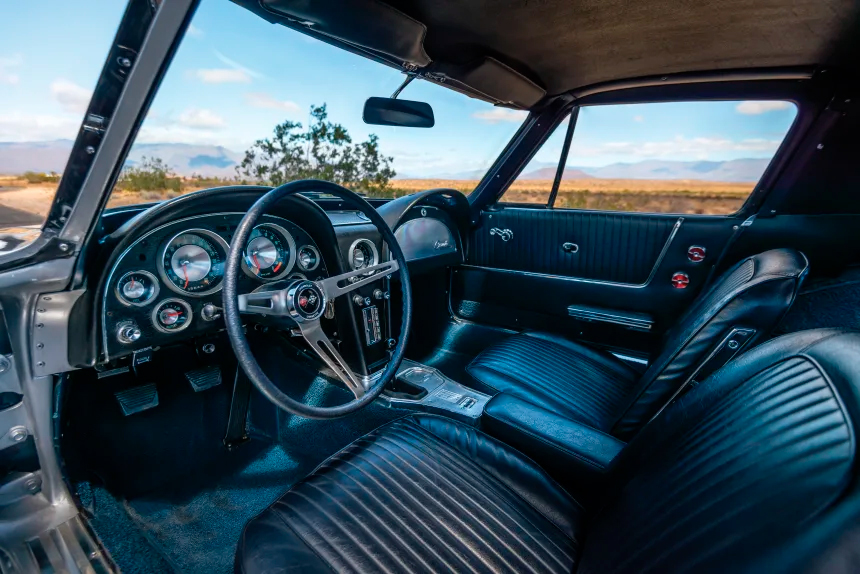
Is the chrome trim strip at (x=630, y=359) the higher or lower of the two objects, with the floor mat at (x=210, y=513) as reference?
higher

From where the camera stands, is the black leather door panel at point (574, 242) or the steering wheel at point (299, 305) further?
the black leather door panel at point (574, 242)

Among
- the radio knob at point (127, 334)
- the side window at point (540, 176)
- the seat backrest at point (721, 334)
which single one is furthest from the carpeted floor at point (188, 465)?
the side window at point (540, 176)

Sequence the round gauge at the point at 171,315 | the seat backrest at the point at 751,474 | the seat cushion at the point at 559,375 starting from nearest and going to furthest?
the seat backrest at the point at 751,474, the round gauge at the point at 171,315, the seat cushion at the point at 559,375

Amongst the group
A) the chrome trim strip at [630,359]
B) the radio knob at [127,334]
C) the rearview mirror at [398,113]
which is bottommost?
the chrome trim strip at [630,359]

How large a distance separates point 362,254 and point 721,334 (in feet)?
4.54

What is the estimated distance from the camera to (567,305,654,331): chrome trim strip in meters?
2.43

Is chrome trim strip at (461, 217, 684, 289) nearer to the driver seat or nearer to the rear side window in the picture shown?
the rear side window

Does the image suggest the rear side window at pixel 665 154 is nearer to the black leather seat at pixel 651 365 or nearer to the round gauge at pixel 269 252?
the black leather seat at pixel 651 365

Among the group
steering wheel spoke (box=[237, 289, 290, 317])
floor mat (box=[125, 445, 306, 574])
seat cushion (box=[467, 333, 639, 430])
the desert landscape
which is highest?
the desert landscape

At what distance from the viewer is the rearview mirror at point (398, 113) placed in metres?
2.16

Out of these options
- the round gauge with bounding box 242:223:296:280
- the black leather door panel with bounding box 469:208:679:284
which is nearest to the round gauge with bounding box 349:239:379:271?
the round gauge with bounding box 242:223:296:280

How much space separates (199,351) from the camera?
177 cm

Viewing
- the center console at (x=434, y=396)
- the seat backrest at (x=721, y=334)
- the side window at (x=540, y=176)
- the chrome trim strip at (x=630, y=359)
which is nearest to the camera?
the seat backrest at (x=721, y=334)

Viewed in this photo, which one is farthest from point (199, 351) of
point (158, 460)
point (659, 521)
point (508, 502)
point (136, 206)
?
point (659, 521)
